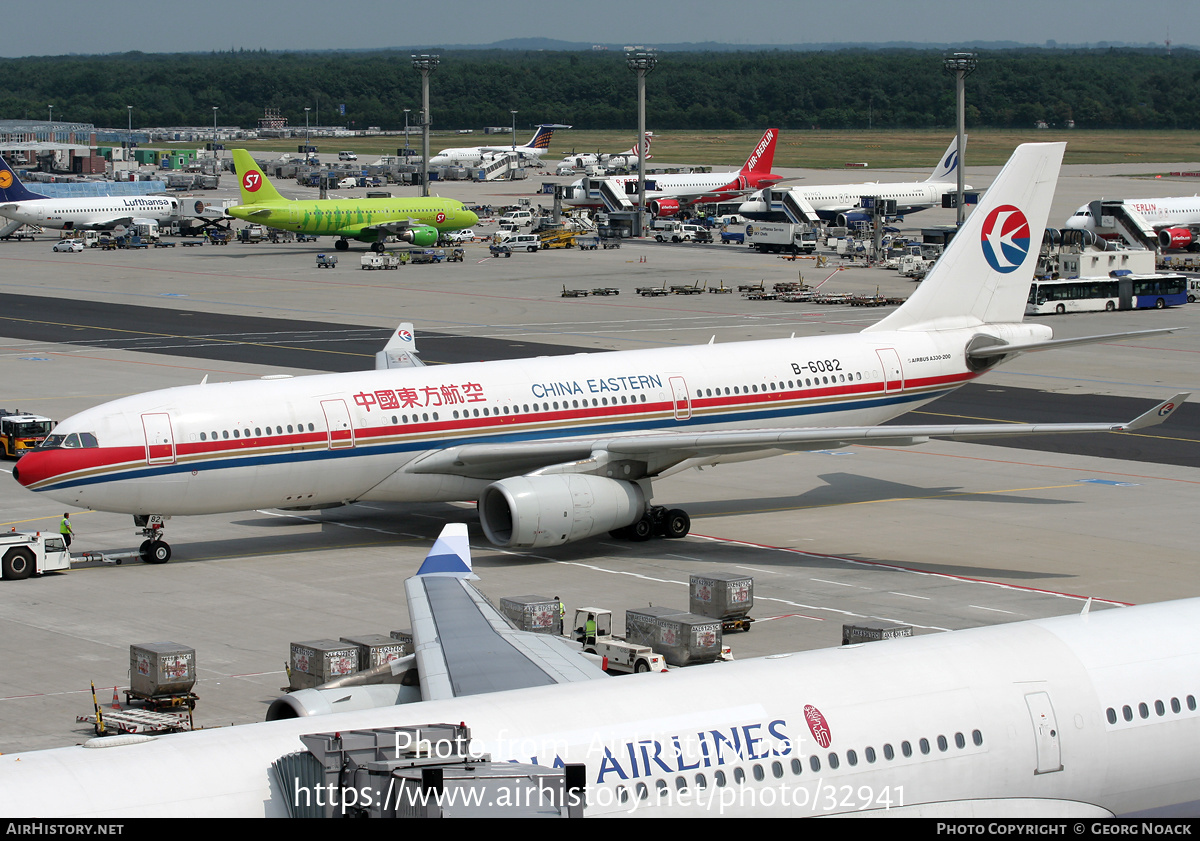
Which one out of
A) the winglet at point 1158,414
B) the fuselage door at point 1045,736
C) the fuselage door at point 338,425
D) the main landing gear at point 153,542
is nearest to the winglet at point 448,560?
the fuselage door at point 1045,736

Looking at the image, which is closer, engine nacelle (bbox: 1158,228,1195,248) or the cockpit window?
the cockpit window

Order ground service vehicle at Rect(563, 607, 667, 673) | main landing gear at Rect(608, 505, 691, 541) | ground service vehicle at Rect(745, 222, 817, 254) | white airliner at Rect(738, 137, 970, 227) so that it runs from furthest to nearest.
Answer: white airliner at Rect(738, 137, 970, 227), ground service vehicle at Rect(745, 222, 817, 254), main landing gear at Rect(608, 505, 691, 541), ground service vehicle at Rect(563, 607, 667, 673)

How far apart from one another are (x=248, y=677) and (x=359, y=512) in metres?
15.1

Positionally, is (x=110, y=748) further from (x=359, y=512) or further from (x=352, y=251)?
(x=352, y=251)

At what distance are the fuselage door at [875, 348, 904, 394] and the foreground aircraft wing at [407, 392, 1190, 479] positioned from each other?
5483 millimetres

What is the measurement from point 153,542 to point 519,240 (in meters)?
85.6

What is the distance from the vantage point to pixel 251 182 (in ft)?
387

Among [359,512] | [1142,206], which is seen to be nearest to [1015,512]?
[359,512]

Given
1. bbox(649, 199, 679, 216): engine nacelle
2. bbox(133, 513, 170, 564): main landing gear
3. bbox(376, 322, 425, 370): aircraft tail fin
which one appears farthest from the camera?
bbox(649, 199, 679, 216): engine nacelle

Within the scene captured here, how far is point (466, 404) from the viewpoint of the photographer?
3816 centimetres

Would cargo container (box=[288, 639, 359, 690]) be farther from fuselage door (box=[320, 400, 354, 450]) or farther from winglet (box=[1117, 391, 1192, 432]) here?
winglet (box=[1117, 391, 1192, 432])

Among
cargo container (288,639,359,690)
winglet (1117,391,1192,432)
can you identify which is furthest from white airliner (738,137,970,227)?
cargo container (288,639,359,690)

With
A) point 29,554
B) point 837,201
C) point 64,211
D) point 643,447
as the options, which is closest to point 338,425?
point 643,447

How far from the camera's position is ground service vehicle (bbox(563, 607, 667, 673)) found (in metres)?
26.7
